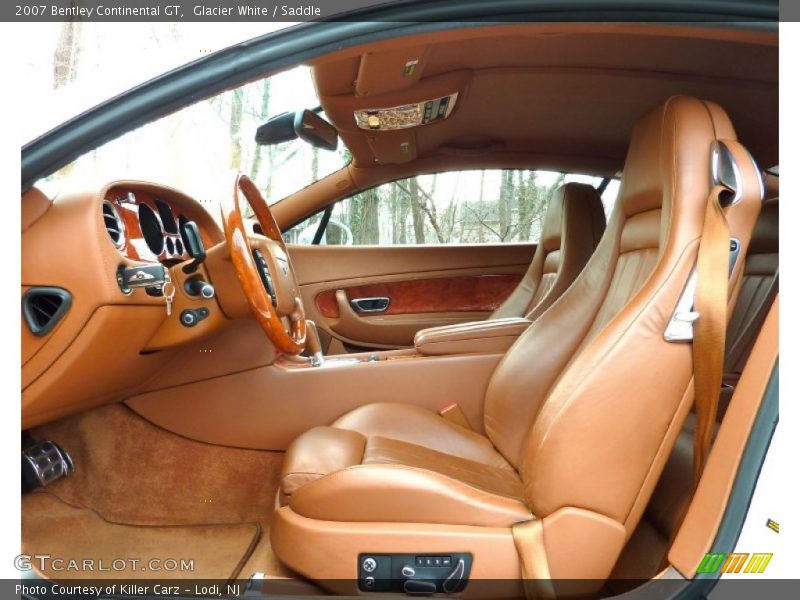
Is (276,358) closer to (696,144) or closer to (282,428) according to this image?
(282,428)

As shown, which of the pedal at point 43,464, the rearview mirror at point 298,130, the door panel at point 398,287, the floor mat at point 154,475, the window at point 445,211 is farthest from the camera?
the door panel at point 398,287

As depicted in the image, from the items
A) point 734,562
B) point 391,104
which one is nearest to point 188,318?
point 391,104

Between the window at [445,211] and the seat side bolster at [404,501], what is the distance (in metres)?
1.77

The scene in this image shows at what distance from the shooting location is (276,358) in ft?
6.11

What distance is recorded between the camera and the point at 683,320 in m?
1.01

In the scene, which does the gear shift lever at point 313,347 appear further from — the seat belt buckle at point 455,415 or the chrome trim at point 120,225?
the chrome trim at point 120,225

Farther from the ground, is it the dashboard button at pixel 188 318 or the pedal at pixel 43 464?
the dashboard button at pixel 188 318

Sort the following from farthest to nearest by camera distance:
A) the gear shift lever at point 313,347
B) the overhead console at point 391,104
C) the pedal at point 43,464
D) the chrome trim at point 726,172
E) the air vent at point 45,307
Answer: the gear shift lever at point 313,347 < the overhead console at point 391,104 < the pedal at point 43,464 < the air vent at point 45,307 < the chrome trim at point 726,172

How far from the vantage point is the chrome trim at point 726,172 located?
104 cm

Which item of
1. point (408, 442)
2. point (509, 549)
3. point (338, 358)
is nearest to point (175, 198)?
point (338, 358)

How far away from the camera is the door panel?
3016 mm

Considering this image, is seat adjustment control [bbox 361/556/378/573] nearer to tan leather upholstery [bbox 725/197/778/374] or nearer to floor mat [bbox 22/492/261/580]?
floor mat [bbox 22/492/261/580]

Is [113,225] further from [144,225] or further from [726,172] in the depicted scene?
[726,172]

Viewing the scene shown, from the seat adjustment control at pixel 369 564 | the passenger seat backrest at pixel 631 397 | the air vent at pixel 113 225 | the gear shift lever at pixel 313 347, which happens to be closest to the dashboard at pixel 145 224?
the air vent at pixel 113 225
